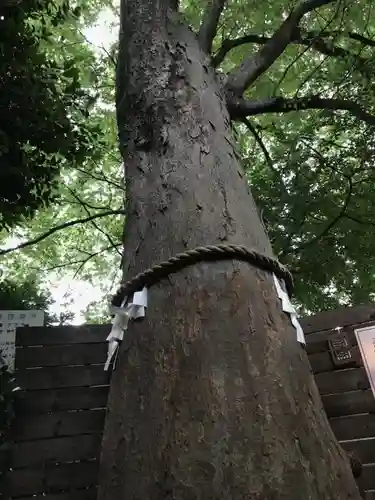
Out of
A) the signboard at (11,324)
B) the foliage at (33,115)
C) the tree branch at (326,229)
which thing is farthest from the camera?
the tree branch at (326,229)

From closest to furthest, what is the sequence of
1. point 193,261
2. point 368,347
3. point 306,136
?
point 193,261
point 368,347
point 306,136

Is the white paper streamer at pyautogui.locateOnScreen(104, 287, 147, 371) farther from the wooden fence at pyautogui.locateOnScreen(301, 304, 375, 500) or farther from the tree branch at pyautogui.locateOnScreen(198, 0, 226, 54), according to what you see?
the tree branch at pyautogui.locateOnScreen(198, 0, 226, 54)

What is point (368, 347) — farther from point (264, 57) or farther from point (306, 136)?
Result: point (306, 136)

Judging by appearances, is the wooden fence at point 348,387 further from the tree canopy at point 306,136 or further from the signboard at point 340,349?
the tree canopy at point 306,136

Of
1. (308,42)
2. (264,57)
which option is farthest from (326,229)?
(308,42)

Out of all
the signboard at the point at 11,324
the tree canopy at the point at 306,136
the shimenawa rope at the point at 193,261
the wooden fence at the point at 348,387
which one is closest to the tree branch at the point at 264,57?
the tree canopy at the point at 306,136

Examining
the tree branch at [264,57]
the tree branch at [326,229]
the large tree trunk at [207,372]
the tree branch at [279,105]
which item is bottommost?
the large tree trunk at [207,372]

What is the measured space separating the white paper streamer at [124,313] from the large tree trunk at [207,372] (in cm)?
4

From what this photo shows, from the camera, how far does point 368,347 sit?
9.21 ft

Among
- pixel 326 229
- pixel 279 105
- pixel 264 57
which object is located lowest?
pixel 326 229

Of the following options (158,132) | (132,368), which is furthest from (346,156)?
(132,368)

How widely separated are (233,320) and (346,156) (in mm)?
3946

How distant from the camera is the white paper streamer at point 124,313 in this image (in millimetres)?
1714

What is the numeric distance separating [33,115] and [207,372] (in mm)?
2740
